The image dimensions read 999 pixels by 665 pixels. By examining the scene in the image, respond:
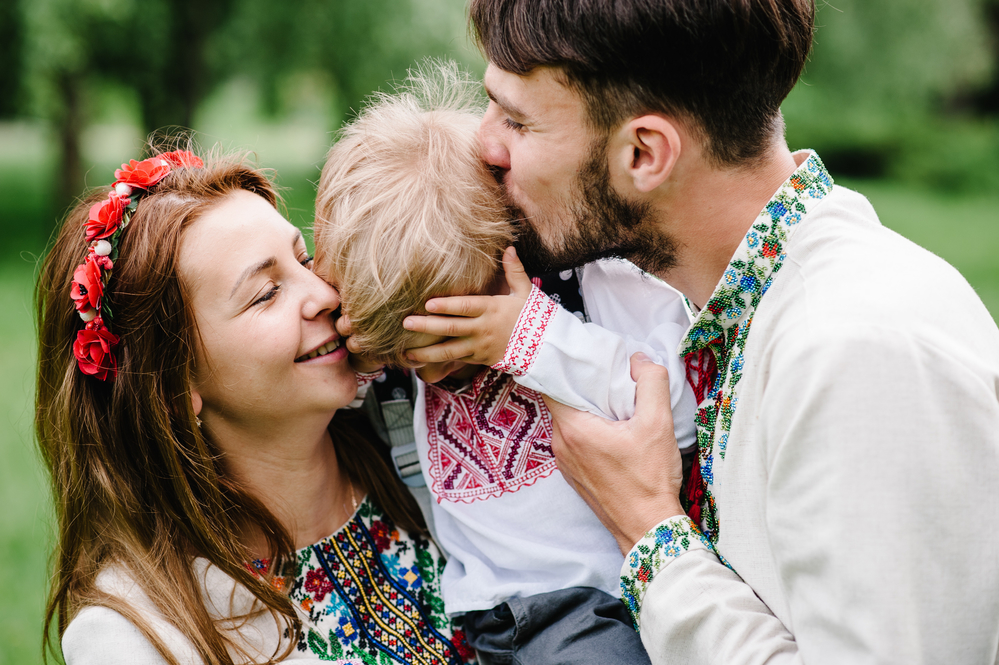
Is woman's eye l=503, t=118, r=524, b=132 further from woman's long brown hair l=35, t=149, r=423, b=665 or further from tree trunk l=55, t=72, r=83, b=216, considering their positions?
tree trunk l=55, t=72, r=83, b=216

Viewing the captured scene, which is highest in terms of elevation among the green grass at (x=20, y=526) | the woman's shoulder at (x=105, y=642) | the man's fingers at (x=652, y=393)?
the man's fingers at (x=652, y=393)

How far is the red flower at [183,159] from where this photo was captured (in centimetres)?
224

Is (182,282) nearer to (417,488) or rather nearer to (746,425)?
(417,488)

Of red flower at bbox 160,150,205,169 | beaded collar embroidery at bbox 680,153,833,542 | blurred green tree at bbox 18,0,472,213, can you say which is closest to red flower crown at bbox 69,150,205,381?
red flower at bbox 160,150,205,169

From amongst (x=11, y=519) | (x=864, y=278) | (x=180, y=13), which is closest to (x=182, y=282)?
(x=864, y=278)

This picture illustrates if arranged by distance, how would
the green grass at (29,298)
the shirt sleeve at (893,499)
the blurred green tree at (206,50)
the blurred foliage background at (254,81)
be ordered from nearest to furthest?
1. the shirt sleeve at (893,499)
2. the green grass at (29,298)
3. the blurred foliage background at (254,81)
4. the blurred green tree at (206,50)

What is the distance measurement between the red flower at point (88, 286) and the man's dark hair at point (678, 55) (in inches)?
46.4

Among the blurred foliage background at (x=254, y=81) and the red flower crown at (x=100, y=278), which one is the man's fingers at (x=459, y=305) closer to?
the red flower crown at (x=100, y=278)

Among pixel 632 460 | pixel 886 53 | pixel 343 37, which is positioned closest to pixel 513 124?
pixel 632 460

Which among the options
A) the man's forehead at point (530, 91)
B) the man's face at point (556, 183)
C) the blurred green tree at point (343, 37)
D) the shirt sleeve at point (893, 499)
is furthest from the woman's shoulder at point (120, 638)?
the blurred green tree at point (343, 37)

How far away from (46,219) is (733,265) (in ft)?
45.2

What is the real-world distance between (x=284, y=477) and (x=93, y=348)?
2.05 ft

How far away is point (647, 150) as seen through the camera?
1.97m

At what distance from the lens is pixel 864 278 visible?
1567 mm
